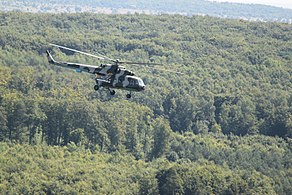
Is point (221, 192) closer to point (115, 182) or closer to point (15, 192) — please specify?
point (115, 182)

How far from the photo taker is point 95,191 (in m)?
117

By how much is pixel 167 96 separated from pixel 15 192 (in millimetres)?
79757

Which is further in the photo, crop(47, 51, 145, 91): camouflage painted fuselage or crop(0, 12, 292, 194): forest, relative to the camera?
crop(0, 12, 292, 194): forest

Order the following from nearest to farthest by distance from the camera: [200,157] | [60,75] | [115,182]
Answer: [115,182], [200,157], [60,75]

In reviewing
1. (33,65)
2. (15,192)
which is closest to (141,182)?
(15,192)

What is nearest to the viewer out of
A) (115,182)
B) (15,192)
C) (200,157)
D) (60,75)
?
(15,192)

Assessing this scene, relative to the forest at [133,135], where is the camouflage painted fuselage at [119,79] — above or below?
above

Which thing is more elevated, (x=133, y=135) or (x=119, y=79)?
(x=119, y=79)

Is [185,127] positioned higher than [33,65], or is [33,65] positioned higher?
[33,65]

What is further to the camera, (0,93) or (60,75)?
(60,75)

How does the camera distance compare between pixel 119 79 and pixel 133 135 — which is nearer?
pixel 119 79

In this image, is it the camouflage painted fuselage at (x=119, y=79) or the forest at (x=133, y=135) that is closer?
the camouflage painted fuselage at (x=119, y=79)

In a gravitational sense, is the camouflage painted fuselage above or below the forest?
above

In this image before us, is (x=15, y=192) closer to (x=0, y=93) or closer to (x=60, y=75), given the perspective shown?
(x=0, y=93)
